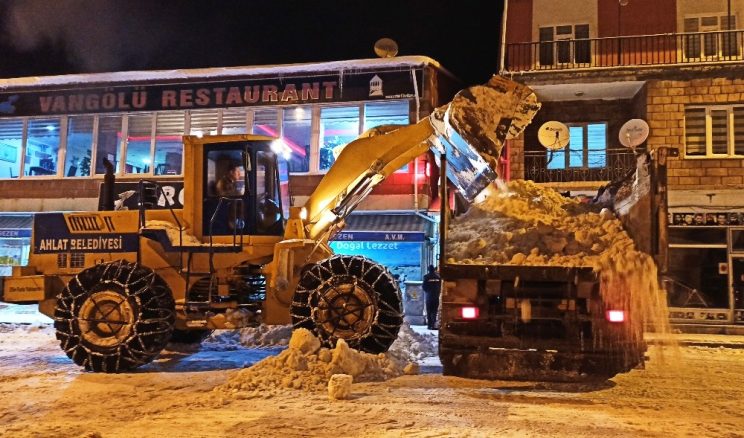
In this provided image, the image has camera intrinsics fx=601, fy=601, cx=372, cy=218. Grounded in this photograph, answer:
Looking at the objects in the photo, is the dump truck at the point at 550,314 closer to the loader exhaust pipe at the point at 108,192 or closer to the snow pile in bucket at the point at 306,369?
the snow pile in bucket at the point at 306,369

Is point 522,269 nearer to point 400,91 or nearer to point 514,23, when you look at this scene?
point 400,91

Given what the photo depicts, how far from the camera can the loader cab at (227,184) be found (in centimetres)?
884

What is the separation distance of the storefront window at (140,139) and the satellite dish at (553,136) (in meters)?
11.5

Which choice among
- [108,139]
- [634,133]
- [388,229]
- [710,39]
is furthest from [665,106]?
[108,139]

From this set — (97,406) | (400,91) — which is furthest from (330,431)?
(400,91)

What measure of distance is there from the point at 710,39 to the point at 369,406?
14.9 m

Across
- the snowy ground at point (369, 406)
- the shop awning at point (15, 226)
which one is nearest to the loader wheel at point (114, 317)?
the snowy ground at point (369, 406)

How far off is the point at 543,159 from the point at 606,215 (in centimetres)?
963

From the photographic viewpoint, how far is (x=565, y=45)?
1688 centimetres

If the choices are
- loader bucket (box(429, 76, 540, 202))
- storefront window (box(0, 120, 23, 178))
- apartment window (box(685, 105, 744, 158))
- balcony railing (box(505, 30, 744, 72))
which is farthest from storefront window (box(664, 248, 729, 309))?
storefront window (box(0, 120, 23, 178))

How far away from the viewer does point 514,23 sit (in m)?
17.2

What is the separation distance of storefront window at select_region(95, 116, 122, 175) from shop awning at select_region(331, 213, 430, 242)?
25.3ft

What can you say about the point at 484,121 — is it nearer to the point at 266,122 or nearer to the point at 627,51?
the point at 627,51

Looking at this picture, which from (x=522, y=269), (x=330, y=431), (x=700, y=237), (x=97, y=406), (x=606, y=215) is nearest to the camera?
(x=330, y=431)
